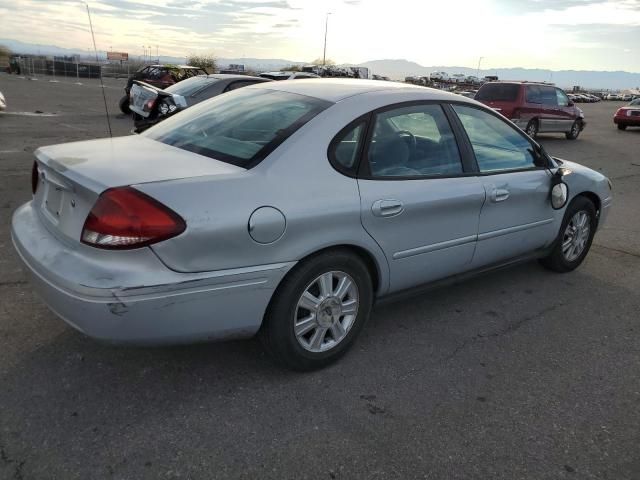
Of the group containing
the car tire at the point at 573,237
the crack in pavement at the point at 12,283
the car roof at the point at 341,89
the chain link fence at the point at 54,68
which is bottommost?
the chain link fence at the point at 54,68

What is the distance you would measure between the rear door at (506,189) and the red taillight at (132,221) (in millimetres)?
2160

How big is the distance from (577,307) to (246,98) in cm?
289

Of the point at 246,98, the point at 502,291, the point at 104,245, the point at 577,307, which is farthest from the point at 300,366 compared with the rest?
the point at 577,307

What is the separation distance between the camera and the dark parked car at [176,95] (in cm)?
935

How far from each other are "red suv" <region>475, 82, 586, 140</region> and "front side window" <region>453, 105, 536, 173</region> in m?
11.7

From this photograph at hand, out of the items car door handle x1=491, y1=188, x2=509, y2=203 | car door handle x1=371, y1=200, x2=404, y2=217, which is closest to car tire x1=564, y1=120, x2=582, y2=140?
car door handle x1=491, y1=188, x2=509, y2=203

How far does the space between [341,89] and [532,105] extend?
543 inches

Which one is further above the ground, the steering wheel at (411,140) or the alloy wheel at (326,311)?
the steering wheel at (411,140)

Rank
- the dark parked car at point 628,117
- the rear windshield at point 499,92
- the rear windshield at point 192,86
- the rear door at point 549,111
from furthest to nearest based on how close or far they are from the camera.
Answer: the dark parked car at point 628,117 → the rear door at point 549,111 → the rear windshield at point 499,92 → the rear windshield at point 192,86

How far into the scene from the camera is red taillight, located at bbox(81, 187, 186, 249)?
7.66 ft

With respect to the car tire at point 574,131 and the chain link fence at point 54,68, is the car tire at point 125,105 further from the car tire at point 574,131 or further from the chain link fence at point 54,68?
the chain link fence at point 54,68

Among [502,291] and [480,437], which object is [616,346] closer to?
[502,291]

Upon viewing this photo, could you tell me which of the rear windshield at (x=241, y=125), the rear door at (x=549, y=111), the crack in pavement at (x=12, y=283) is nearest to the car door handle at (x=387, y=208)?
the rear windshield at (x=241, y=125)

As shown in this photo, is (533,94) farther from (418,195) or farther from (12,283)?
(12,283)
